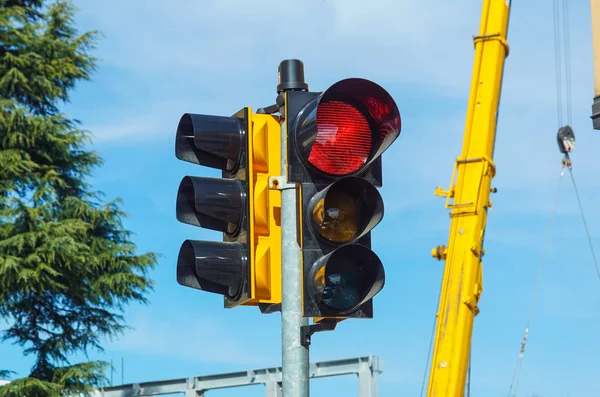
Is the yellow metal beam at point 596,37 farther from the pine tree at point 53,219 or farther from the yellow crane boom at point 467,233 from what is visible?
the pine tree at point 53,219

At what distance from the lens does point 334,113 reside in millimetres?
4797

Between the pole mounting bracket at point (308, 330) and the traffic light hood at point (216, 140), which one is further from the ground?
the traffic light hood at point (216, 140)

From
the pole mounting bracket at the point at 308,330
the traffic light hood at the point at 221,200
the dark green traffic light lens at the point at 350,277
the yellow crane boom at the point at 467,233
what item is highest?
the yellow crane boom at the point at 467,233

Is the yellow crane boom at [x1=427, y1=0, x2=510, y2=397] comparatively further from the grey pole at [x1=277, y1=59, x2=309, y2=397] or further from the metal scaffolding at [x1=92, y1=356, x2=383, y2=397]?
the metal scaffolding at [x1=92, y1=356, x2=383, y2=397]

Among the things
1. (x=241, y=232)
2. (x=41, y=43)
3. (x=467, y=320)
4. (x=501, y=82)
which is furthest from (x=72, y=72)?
(x=241, y=232)

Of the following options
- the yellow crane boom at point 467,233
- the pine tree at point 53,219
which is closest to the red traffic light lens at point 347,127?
the yellow crane boom at point 467,233

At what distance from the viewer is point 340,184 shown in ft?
15.5

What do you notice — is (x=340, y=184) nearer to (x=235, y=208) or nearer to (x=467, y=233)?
(x=235, y=208)

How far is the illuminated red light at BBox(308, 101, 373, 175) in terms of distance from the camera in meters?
4.76

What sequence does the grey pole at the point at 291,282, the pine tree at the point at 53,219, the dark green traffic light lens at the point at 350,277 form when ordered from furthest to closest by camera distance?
the pine tree at the point at 53,219 → the dark green traffic light lens at the point at 350,277 → the grey pole at the point at 291,282

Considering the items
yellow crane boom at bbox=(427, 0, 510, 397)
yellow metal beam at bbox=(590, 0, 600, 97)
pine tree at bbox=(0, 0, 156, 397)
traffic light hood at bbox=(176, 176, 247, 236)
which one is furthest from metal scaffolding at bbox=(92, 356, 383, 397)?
traffic light hood at bbox=(176, 176, 247, 236)

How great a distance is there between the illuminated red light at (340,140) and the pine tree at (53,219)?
826 inches

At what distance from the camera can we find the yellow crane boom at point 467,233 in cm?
1485

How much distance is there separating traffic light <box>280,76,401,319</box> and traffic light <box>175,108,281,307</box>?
0.22 m
